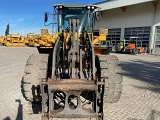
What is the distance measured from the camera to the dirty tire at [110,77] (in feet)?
16.0

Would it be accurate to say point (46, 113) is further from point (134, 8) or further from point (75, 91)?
point (134, 8)

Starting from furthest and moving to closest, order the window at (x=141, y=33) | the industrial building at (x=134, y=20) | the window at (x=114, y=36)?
the window at (x=114, y=36) < the window at (x=141, y=33) < the industrial building at (x=134, y=20)

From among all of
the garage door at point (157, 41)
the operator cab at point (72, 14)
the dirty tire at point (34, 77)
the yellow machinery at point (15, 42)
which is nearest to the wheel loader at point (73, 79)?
the dirty tire at point (34, 77)

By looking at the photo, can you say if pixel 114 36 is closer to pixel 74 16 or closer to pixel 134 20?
pixel 134 20

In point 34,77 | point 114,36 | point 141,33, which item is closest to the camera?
point 34,77

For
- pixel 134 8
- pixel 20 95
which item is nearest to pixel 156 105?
pixel 20 95

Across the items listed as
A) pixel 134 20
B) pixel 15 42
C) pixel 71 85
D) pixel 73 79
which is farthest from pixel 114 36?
pixel 71 85

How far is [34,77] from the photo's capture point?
15.8 ft

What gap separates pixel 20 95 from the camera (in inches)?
230

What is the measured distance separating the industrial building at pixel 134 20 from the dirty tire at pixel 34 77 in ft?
67.3

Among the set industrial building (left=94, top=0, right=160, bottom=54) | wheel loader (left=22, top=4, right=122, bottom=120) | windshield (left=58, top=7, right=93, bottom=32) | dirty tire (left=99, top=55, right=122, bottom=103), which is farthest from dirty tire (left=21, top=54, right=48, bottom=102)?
industrial building (left=94, top=0, right=160, bottom=54)

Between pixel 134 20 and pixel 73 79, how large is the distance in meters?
23.9

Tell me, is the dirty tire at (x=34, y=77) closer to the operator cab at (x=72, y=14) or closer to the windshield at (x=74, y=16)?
the operator cab at (x=72, y=14)

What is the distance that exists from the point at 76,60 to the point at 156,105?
8.54 feet
